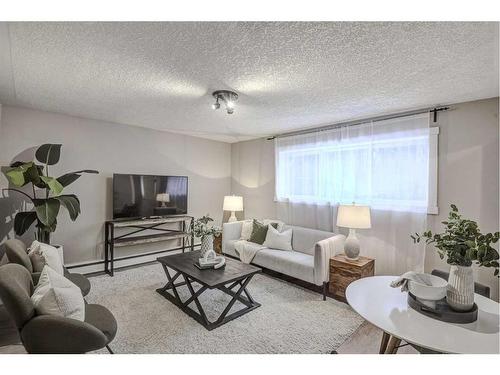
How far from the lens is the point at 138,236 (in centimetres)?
403

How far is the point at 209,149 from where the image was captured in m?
5.09

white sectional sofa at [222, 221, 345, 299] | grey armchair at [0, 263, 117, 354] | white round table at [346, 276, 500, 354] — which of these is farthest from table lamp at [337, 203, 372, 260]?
grey armchair at [0, 263, 117, 354]

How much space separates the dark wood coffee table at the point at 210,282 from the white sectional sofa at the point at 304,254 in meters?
0.68

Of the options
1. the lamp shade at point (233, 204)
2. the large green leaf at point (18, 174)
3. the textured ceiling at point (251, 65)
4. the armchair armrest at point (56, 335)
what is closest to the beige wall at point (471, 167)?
the textured ceiling at point (251, 65)

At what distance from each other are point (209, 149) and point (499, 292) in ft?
15.2

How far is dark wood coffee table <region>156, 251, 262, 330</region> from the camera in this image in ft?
7.56

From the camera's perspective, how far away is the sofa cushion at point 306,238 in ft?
11.5

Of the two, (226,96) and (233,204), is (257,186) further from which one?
(226,96)

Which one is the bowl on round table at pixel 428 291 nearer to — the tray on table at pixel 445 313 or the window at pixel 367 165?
the tray on table at pixel 445 313

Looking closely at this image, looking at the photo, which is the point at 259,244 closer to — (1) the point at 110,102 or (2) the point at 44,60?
(1) the point at 110,102

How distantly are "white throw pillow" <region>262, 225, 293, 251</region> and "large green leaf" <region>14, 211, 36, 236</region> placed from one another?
296 cm

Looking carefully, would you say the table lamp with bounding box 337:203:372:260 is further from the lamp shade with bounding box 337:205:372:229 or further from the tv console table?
the tv console table

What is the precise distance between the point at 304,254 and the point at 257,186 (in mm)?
1822
